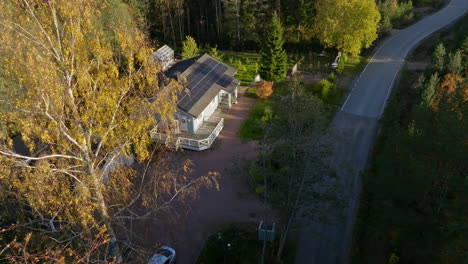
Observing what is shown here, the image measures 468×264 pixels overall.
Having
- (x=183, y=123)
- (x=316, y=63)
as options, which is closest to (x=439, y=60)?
(x=316, y=63)

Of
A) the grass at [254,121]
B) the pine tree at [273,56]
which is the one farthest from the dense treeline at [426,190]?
the pine tree at [273,56]

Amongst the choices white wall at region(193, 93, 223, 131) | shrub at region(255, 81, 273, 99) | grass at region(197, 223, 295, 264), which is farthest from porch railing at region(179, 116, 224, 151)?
grass at region(197, 223, 295, 264)

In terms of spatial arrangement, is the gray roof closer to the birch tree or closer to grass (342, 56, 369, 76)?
grass (342, 56, 369, 76)

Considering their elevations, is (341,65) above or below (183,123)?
above

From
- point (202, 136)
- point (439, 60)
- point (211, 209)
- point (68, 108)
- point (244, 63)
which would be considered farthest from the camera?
Answer: point (244, 63)

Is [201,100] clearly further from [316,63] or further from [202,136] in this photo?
[316,63]

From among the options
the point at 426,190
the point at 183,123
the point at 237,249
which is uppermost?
the point at 426,190

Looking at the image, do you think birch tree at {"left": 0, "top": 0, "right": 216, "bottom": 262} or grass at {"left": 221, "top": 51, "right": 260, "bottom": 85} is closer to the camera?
birch tree at {"left": 0, "top": 0, "right": 216, "bottom": 262}

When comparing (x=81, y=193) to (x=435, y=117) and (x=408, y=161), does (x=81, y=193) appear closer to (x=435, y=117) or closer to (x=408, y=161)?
(x=408, y=161)
